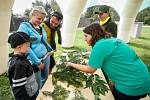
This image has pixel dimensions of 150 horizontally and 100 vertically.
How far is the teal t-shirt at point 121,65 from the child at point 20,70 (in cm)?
81

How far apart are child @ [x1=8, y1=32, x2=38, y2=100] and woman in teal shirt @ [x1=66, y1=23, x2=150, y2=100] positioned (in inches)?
26.8


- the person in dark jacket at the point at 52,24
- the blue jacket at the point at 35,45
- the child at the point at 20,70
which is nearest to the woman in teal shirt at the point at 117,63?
the child at the point at 20,70

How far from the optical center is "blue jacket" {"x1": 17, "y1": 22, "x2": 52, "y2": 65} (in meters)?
5.17

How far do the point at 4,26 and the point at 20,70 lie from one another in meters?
4.74

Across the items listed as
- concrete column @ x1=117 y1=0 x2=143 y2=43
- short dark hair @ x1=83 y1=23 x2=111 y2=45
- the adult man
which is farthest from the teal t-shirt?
concrete column @ x1=117 y1=0 x2=143 y2=43

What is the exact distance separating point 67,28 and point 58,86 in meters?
10.9

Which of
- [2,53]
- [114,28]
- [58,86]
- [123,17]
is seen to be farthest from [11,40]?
[123,17]

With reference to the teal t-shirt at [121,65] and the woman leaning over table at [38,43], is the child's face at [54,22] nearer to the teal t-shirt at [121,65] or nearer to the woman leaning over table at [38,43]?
the woman leaning over table at [38,43]

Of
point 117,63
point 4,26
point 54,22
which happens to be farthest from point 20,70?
point 4,26

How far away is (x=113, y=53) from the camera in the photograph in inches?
145

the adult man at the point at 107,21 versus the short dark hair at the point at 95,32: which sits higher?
the short dark hair at the point at 95,32

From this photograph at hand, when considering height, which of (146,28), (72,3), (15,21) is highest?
(72,3)

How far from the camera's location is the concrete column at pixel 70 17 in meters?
14.2

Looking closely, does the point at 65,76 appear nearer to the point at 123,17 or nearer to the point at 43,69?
the point at 43,69
